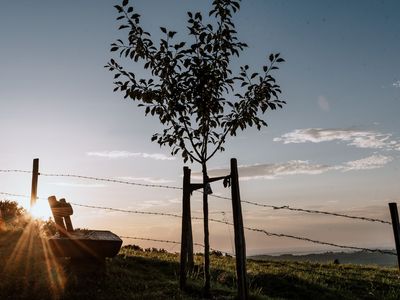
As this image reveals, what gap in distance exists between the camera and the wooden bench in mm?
10594

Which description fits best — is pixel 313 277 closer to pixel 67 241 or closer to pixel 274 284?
pixel 274 284

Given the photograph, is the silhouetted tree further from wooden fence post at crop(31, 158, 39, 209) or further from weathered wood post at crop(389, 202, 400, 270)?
weathered wood post at crop(389, 202, 400, 270)

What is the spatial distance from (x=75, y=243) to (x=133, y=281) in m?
1.74

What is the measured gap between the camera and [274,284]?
13.2m

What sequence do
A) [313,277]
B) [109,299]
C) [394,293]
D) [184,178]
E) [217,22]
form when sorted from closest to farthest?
[109,299]
[217,22]
[184,178]
[394,293]
[313,277]

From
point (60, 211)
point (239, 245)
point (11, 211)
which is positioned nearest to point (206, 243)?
point (239, 245)

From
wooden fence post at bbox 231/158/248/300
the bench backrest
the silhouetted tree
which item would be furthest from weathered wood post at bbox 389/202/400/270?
the silhouetted tree

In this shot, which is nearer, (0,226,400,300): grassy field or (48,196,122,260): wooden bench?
(0,226,400,300): grassy field

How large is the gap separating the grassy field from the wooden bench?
343mm

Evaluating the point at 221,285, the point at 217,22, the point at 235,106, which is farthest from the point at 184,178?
the point at 217,22

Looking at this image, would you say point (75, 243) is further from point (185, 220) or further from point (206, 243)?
point (206, 243)

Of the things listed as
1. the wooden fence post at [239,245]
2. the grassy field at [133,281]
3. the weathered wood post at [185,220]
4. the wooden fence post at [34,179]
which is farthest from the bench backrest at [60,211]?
the wooden fence post at [239,245]

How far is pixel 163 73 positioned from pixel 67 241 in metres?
4.71

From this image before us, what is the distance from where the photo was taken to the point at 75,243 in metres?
10.6
